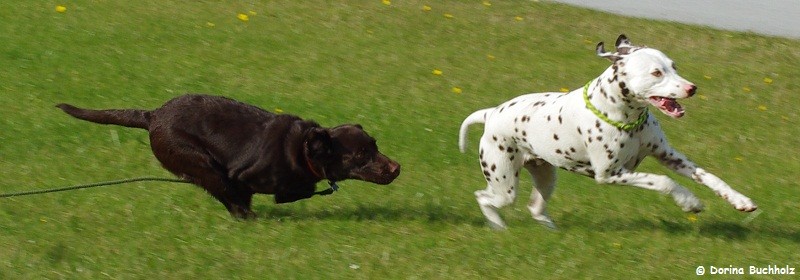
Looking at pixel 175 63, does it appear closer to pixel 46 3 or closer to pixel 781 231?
pixel 46 3

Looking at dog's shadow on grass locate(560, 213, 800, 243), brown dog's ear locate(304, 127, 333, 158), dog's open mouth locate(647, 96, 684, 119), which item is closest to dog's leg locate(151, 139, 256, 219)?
brown dog's ear locate(304, 127, 333, 158)

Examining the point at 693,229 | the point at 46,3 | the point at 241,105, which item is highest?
the point at 241,105

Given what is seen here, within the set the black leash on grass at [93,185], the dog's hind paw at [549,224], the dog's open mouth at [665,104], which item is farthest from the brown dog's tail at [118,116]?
the dog's open mouth at [665,104]

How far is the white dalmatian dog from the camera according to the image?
773 centimetres

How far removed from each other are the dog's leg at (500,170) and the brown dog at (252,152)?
670 mm

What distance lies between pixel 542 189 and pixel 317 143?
5.57ft

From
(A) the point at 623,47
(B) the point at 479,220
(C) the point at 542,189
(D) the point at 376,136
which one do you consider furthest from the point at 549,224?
(D) the point at 376,136

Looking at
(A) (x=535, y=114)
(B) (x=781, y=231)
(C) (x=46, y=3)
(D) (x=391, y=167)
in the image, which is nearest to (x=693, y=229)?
(B) (x=781, y=231)

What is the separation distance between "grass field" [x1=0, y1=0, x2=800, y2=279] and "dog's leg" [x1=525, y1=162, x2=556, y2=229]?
12cm

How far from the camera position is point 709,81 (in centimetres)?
1488

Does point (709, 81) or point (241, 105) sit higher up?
point (241, 105)

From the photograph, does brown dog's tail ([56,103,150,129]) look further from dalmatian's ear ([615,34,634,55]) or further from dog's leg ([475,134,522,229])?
dalmatian's ear ([615,34,634,55])

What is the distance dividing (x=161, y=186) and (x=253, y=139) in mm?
1299

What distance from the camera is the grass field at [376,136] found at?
794 centimetres
